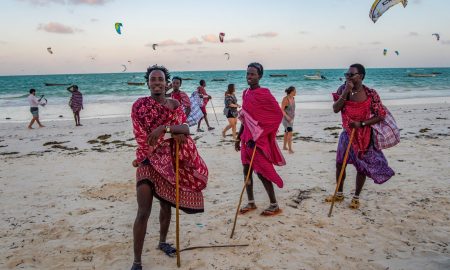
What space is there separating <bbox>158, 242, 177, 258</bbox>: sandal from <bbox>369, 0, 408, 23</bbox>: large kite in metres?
3.75

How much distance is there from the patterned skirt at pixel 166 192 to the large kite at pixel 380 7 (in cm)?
323

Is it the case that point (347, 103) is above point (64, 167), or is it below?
above

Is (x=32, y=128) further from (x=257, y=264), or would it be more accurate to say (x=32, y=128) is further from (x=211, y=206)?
(x=257, y=264)

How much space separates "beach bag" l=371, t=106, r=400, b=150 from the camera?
4.56m

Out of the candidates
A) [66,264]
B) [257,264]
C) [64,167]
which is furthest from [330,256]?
[64,167]

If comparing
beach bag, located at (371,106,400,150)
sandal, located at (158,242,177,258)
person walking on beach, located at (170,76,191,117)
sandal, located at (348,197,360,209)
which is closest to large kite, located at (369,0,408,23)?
beach bag, located at (371,106,400,150)

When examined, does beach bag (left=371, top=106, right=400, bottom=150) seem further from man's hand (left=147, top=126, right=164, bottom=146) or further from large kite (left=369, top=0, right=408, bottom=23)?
man's hand (left=147, top=126, right=164, bottom=146)

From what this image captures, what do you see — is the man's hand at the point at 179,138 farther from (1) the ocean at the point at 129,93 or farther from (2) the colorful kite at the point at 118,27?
(1) the ocean at the point at 129,93

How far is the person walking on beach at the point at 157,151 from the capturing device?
119 inches

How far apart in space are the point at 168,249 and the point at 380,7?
4062mm

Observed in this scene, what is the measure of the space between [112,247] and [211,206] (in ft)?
5.19

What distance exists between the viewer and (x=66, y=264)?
11.2ft

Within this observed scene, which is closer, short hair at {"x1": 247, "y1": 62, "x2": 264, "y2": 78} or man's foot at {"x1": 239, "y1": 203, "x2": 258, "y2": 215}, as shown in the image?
short hair at {"x1": 247, "y1": 62, "x2": 264, "y2": 78}

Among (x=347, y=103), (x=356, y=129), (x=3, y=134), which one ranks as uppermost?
(x=347, y=103)
